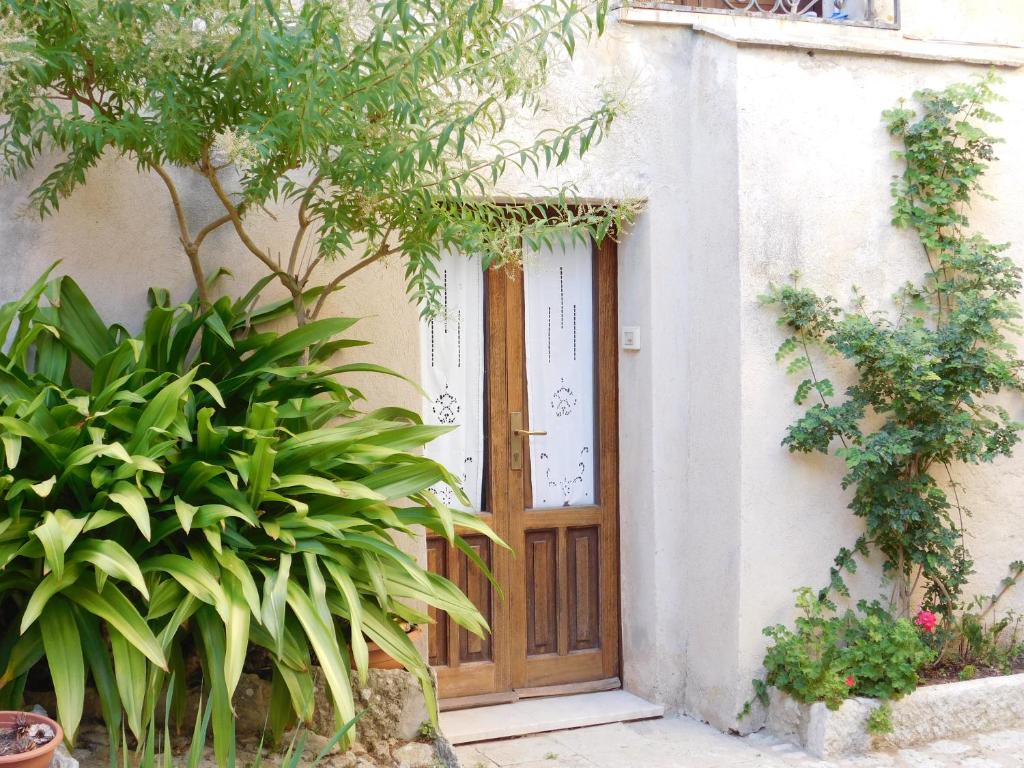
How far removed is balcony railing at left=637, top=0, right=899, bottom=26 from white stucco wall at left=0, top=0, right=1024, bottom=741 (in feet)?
0.27

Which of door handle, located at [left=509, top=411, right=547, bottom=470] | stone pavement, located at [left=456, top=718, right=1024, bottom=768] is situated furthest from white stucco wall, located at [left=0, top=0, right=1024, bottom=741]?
door handle, located at [left=509, top=411, right=547, bottom=470]

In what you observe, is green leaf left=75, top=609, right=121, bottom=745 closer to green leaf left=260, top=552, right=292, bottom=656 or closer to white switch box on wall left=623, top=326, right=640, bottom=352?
green leaf left=260, top=552, right=292, bottom=656

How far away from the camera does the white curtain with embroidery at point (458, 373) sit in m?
5.00

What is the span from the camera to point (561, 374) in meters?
5.27

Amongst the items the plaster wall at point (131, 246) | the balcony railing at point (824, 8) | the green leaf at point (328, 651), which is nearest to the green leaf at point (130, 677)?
the green leaf at point (328, 651)

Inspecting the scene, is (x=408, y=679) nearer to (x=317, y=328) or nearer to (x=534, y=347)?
(x=317, y=328)

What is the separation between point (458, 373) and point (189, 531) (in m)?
1.92

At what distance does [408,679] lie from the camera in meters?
3.99

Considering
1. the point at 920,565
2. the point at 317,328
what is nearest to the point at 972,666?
the point at 920,565

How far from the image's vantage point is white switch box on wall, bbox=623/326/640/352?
16.9ft

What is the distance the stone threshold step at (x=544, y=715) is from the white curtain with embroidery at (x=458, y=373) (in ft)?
3.00

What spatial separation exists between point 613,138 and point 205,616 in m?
2.81

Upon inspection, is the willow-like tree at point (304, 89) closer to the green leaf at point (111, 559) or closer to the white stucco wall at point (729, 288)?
the white stucco wall at point (729, 288)

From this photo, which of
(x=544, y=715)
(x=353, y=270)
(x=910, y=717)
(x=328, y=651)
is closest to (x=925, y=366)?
(x=910, y=717)
